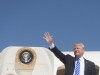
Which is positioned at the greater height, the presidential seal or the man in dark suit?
the presidential seal

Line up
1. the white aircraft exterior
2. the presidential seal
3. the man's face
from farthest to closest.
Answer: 1. the presidential seal
2. the white aircraft exterior
3. the man's face

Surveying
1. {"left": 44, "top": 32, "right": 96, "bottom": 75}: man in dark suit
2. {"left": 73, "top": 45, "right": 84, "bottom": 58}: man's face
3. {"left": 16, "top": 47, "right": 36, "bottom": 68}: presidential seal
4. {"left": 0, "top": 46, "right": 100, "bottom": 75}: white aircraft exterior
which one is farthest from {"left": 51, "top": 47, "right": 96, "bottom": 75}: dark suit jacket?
{"left": 16, "top": 47, "right": 36, "bottom": 68}: presidential seal

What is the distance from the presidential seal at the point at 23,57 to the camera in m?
9.16

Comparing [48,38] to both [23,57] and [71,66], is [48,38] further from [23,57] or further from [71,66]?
[23,57]

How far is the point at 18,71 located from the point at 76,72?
4034 millimetres

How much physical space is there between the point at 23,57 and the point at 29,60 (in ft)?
0.72

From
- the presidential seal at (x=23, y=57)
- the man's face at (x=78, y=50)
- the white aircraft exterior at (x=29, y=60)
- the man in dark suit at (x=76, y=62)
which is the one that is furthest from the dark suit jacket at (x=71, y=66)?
the presidential seal at (x=23, y=57)

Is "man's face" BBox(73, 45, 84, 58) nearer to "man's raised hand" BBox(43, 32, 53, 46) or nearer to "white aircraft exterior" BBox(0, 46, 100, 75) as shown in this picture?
"man's raised hand" BBox(43, 32, 53, 46)

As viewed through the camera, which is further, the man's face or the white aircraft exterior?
the white aircraft exterior

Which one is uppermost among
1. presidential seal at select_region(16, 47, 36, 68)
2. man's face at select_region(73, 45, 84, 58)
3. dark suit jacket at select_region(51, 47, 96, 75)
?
presidential seal at select_region(16, 47, 36, 68)

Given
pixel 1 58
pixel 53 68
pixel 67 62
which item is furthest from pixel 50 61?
pixel 67 62

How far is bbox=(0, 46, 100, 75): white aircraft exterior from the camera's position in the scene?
893 centimetres

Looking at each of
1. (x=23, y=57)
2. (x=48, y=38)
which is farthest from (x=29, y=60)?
(x=48, y=38)

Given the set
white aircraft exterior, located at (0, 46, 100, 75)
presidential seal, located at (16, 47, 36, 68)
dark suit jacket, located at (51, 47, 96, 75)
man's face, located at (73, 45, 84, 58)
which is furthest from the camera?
presidential seal, located at (16, 47, 36, 68)
